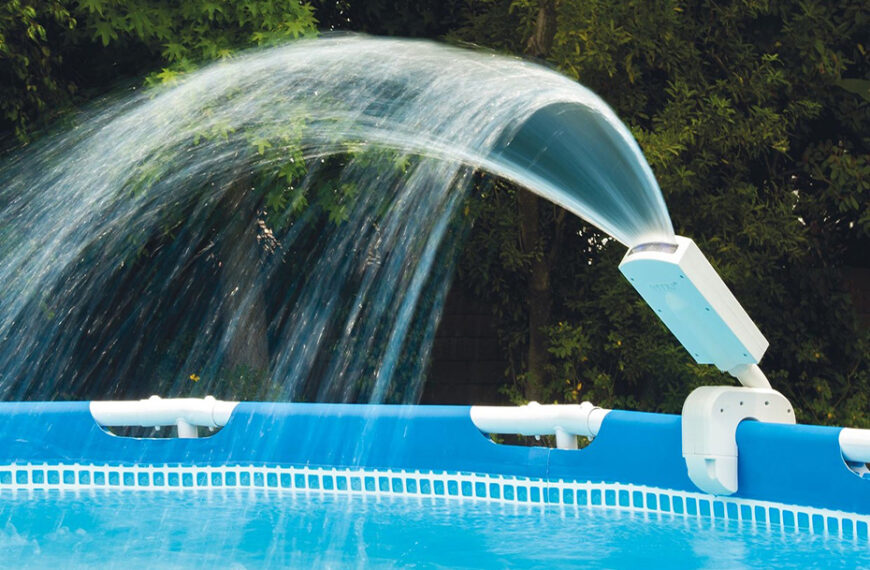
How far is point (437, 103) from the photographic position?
5219 mm

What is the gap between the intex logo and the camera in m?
3.58

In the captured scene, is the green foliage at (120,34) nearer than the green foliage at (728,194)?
Yes

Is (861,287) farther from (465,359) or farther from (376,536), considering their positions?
(376,536)

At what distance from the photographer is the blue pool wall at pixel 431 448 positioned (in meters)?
3.89

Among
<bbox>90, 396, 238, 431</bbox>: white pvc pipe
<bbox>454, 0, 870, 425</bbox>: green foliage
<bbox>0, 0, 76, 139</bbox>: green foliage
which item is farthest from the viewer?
<bbox>454, 0, 870, 425</bbox>: green foliage

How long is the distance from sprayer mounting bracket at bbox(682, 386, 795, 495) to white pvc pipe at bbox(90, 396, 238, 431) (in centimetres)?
214

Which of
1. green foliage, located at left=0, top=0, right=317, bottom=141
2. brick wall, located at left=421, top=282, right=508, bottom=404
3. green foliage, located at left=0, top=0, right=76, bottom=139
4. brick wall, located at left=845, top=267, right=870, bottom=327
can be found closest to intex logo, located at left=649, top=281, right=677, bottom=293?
green foliage, located at left=0, top=0, right=317, bottom=141

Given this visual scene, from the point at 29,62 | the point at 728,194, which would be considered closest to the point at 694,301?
the point at 728,194

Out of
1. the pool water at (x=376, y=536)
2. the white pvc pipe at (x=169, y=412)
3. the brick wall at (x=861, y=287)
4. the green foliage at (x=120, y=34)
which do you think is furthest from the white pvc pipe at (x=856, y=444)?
the brick wall at (x=861, y=287)

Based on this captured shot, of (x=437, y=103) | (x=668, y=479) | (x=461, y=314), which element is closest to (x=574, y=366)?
(x=461, y=314)

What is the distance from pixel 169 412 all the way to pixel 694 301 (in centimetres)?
256

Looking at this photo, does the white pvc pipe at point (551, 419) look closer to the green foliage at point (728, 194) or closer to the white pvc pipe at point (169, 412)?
the white pvc pipe at point (169, 412)

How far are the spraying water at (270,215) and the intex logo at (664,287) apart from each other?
1.56 ft

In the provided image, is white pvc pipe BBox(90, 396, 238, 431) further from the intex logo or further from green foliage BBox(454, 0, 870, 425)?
green foliage BBox(454, 0, 870, 425)
